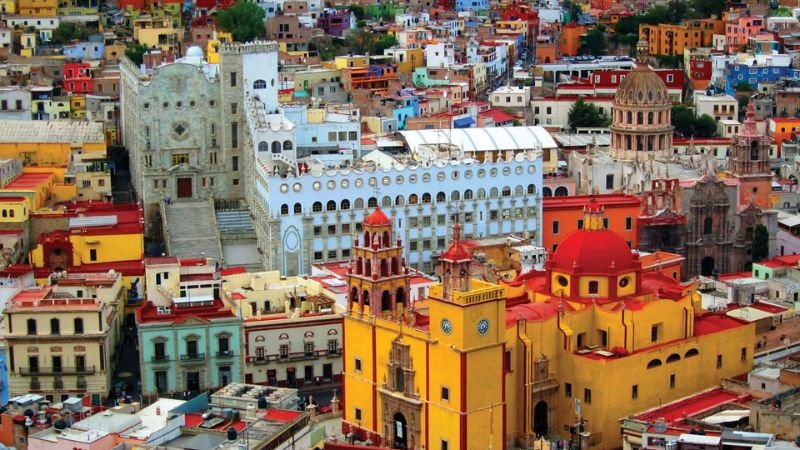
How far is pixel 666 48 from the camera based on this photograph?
190 meters

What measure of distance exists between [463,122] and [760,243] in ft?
112

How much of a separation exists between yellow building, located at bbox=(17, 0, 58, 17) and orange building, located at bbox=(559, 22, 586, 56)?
176 feet

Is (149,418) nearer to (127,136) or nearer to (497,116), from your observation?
(127,136)

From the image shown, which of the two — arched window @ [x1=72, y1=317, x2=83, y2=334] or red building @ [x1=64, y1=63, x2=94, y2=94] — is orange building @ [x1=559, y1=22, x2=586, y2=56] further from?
arched window @ [x1=72, y1=317, x2=83, y2=334]

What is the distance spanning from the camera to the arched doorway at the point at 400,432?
3173 inches

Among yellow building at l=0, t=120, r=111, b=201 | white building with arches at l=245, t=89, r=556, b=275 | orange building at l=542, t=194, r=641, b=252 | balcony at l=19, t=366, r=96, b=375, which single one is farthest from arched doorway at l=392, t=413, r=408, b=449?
yellow building at l=0, t=120, r=111, b=201

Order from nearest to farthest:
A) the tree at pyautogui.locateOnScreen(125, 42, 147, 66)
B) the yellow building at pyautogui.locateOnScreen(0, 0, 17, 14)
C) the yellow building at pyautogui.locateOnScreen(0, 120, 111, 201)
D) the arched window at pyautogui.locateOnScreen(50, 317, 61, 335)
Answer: the arched window at pyautogui.locateOnScreen(50, 317, 61, 335), the yellow building at pyautogui.locateOnScreen(0, 120, 111, 201), the tree at pyautogui.locateOnScreen(125, 42, 147, 66), the yellow building at pyautogui.locateOnScreen(0, 0, 17, 14)

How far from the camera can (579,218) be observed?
11244 cm

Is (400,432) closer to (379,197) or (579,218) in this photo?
(379,197)

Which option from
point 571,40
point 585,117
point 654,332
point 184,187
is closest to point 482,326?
point 654,332

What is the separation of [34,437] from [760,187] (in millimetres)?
58405

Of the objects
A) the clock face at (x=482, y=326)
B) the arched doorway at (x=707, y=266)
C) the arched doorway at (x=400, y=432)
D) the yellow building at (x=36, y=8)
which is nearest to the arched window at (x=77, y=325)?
the arched doorway at (x=400, y=432)

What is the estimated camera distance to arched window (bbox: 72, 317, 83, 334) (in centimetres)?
8719

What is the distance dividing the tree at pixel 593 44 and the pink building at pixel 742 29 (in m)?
13.4
